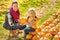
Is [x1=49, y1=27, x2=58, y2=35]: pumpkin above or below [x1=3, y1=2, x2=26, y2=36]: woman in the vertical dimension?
below

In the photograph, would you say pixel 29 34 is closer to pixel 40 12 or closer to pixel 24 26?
pixel 24 26

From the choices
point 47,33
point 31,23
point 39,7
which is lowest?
point 39,7

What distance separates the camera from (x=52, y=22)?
7367 millimetres

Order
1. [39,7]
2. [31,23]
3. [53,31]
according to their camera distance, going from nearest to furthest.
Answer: [31,23] < [53,31] < [39,7]

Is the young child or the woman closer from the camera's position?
the young child

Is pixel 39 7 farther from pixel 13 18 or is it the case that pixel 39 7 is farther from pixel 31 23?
pixel 31 23

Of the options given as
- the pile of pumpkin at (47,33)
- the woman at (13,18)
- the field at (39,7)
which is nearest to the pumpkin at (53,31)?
the pile of pumpkin at (47,33)

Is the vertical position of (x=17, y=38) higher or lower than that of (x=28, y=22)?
lower

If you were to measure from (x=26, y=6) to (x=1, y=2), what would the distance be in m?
1.03

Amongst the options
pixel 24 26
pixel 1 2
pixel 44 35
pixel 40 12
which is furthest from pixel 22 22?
pixel 1 2

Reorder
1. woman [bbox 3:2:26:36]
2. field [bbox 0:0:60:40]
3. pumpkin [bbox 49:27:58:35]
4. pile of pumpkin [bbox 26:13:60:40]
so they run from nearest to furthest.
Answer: pile of pumpkin [bbox 26:13:60:40] → pumpkin [bbox 49:27:58:35] → woman [bbox 3:2:26:36] → field [bbox 0:0:60:40]

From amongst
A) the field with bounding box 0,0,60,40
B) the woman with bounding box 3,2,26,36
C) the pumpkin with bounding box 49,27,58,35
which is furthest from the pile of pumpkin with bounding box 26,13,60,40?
the field with bounding box 0,0,60,40

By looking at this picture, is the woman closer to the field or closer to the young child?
the young child

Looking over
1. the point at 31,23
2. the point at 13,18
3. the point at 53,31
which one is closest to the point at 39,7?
the point at 13,18
